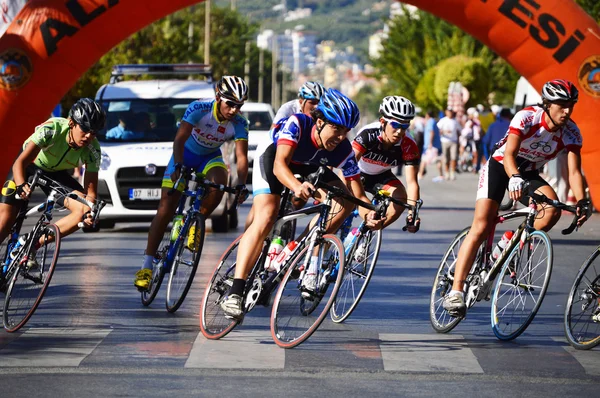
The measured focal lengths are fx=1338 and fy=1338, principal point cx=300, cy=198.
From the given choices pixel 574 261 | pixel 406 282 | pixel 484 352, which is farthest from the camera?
pixel 574 261

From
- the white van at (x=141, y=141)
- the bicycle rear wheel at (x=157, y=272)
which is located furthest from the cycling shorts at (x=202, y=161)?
the white van at (x=141, y=141)

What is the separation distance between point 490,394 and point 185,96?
1270cm

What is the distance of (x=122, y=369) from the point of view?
757cm

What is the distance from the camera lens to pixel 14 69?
60.2ft

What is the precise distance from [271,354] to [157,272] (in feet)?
7.80

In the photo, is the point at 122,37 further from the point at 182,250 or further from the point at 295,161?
the point at 295,161

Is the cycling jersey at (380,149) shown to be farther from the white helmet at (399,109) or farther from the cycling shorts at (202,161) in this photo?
the cycling shorts at (202,161)

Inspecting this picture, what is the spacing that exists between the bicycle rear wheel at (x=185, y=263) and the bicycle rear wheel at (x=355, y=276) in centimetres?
109

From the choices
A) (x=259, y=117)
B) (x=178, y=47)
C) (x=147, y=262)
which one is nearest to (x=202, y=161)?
(x=147, y=262)

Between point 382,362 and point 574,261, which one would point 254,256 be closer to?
point 382,362

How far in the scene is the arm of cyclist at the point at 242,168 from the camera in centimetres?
1006

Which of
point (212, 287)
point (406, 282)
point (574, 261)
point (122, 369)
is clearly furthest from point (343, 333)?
point (574, 261)

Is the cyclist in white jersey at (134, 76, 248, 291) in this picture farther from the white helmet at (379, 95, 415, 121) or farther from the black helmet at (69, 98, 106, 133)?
the white helmet at (379, 95, 415, 121)

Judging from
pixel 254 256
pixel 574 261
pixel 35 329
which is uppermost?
pixel 254 256
